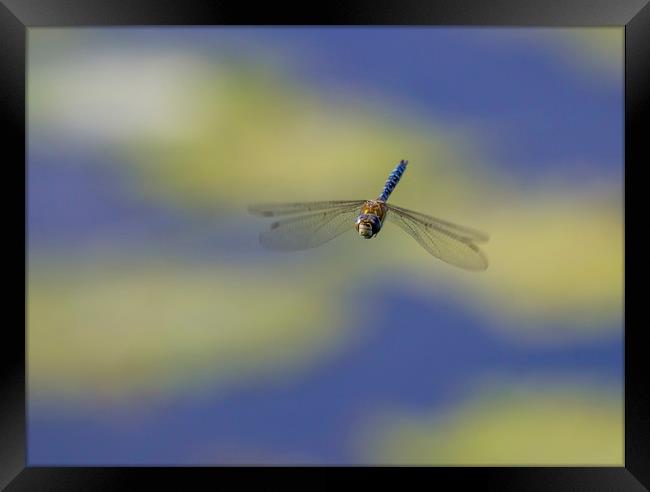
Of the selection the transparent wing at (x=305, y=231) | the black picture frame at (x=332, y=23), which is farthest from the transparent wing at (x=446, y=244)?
the black picture frame at (x=332, y=23)

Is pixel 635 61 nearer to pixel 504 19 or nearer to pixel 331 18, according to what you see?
pixel 504 19

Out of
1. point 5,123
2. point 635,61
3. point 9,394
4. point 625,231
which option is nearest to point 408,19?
point 635,61

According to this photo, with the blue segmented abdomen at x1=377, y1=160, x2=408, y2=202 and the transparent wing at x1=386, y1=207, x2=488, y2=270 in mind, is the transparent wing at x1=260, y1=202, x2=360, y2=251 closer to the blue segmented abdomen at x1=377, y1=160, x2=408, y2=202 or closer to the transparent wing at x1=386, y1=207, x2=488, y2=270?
the transparent wing at x1=386, y1=207, x2=488, y2=270

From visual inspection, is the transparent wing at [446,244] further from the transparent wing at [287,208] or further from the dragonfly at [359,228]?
the transparent wing at [287,208]

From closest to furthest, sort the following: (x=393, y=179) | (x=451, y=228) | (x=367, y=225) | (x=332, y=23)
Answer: (x=332, y=23) < (x=451, y=228) < (x=367, y=225) < (x=393, y=179)

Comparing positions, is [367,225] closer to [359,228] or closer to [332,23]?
[359,228]

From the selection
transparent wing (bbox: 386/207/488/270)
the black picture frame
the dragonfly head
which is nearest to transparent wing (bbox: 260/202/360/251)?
the dragonfly head

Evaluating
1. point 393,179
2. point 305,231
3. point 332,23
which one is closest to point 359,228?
point 305,231
